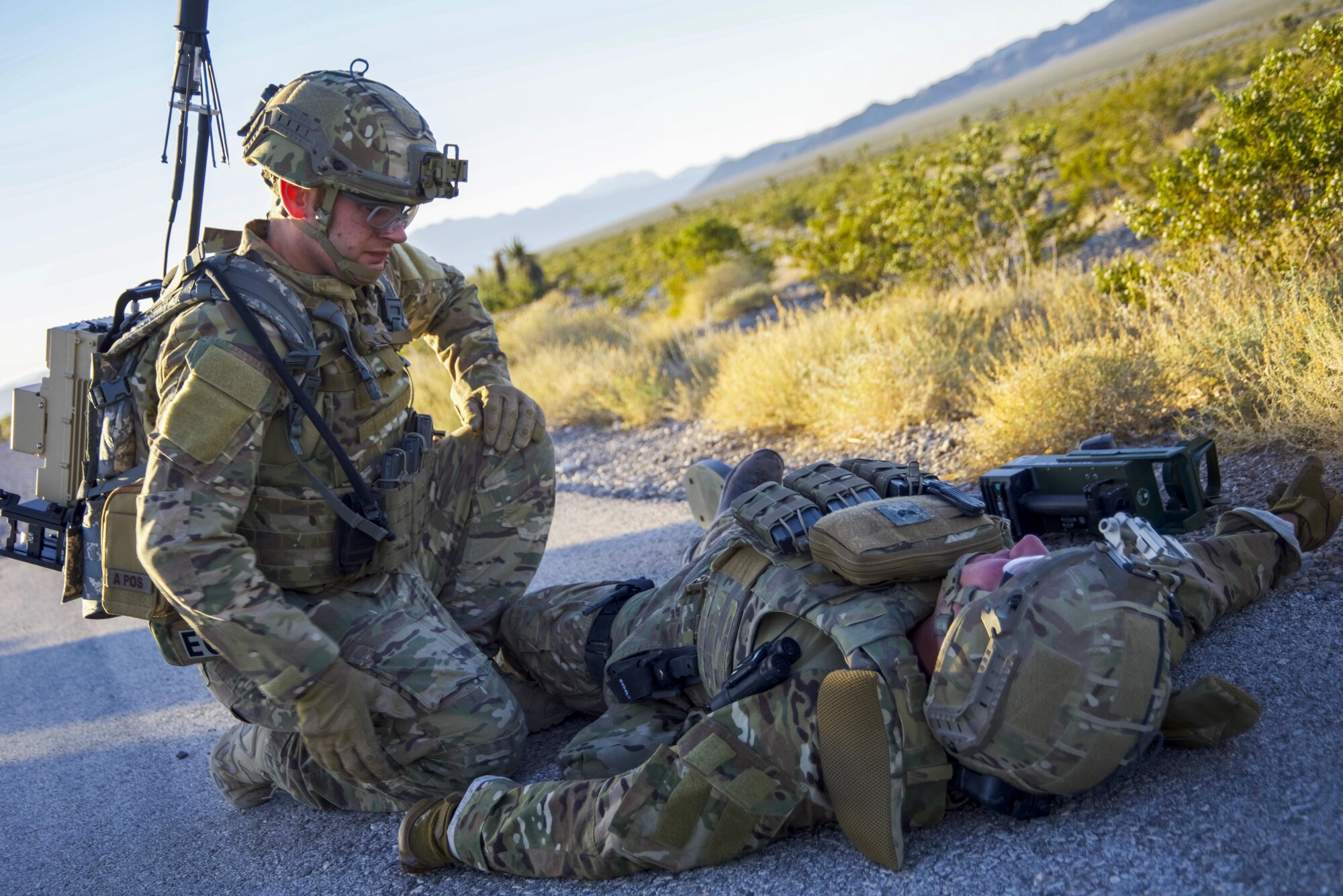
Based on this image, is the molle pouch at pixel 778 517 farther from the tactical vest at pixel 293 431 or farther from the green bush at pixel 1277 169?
the green bush at pixel 1277 169

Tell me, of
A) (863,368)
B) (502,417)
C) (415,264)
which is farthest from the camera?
(863,368)

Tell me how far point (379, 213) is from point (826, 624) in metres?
1.96

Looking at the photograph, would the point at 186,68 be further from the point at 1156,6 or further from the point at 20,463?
the point at 1156,6

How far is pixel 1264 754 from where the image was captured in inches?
95.8

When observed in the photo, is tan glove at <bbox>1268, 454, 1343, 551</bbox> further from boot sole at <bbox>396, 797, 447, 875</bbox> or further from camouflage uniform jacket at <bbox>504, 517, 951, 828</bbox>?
boot sole at <bbox>396, 797, 447, 875</bbox>

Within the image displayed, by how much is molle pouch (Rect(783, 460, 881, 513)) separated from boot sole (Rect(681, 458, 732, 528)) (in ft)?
4.43

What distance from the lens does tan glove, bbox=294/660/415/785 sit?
283 cm

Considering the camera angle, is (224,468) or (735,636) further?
(224,468)

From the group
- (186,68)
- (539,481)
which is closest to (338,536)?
(539,481)

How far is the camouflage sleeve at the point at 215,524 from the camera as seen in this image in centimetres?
274

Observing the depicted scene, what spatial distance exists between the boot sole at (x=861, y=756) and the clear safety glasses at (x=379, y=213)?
2.06 m

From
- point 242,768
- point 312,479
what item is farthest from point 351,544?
point 242,768

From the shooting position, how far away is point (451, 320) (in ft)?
13.8

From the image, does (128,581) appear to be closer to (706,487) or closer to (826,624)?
(826,624)
